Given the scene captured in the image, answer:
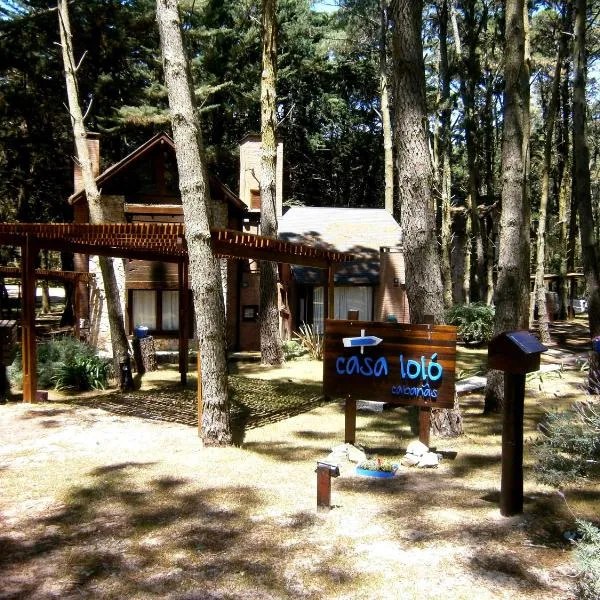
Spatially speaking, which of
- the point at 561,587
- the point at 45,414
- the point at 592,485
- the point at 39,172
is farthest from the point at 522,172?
the point at 39,172

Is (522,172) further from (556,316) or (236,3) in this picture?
(236,3)

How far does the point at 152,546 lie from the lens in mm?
4383

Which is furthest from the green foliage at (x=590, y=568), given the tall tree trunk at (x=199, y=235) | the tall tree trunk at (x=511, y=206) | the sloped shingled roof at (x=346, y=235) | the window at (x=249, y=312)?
the sloped shingled roof at (x=346, y=235)

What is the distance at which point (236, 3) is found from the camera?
27672 millimetres

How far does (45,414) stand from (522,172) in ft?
26.7

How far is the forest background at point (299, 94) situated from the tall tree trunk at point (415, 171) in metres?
8.67

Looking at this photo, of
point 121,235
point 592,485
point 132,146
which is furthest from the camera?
point 132,146

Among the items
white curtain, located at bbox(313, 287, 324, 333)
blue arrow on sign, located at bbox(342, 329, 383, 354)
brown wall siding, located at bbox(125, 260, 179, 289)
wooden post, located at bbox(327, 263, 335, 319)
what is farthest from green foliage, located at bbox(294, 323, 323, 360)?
blue arrow on sign, located at bbox(342, 329, 383, 354)

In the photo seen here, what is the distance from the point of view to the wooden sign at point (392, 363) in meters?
6.00

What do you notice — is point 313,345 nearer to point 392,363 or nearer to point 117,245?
point 117,245

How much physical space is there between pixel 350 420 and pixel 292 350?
10880 mm

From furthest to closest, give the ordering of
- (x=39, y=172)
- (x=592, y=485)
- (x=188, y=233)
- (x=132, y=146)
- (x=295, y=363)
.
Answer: (x=132, y=146)
(x=39, y=172)
(x=295, y=363)
(x=188, y=233)
(x=592, y=485)

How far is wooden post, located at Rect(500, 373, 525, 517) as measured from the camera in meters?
4.77

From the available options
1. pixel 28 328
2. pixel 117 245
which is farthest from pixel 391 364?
pixel 28 328
